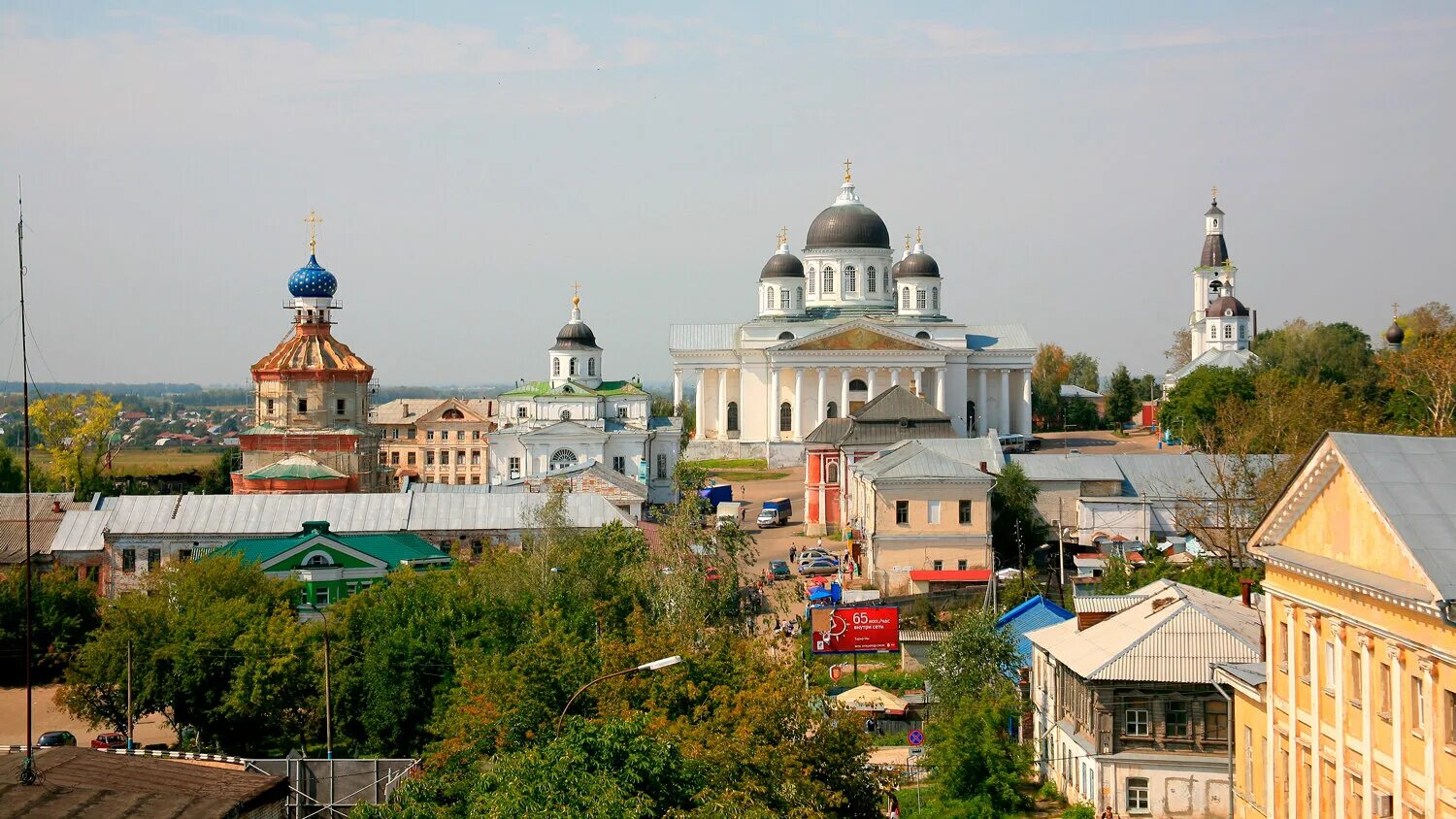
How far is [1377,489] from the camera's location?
55.6ft

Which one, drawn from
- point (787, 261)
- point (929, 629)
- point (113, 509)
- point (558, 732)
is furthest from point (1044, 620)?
point (787, 261)

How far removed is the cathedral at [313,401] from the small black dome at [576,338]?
1208 cm

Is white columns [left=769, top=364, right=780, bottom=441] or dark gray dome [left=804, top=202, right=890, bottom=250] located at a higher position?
dark gray dome [left=804, top=202, right=890, bottom=250]

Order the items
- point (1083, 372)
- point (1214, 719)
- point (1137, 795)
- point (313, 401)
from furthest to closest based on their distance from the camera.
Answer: point (1083, 372)
point (313, 401)
point (1137, 795)
point (1214, 719)

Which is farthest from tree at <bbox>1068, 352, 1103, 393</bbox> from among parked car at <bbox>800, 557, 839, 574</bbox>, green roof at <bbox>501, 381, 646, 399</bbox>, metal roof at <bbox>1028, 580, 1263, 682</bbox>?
metal roof at <bbox>1028, 580, 1263, 682</bbox>

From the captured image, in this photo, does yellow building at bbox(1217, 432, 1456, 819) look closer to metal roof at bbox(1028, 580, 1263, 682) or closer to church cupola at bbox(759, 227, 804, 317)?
metal roof at bbox(1028, 580, 1263, 682)

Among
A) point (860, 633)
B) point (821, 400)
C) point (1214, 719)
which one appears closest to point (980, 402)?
point (821, 400)

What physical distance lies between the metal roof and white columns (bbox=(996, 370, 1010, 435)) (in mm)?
67625

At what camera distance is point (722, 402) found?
9388 cm

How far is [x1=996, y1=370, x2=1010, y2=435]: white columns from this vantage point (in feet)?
311

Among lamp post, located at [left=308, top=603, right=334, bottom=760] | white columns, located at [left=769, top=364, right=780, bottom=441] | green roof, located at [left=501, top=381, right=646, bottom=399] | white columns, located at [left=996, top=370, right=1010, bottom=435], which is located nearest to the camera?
lamp post, located at [left=308, top=603, right=334, bottom=760]

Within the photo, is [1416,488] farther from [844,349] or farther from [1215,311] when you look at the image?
[1215,311]

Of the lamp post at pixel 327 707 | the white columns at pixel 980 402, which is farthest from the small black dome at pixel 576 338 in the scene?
the lamp post at pixel 327 707

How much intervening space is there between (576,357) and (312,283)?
548 inches
